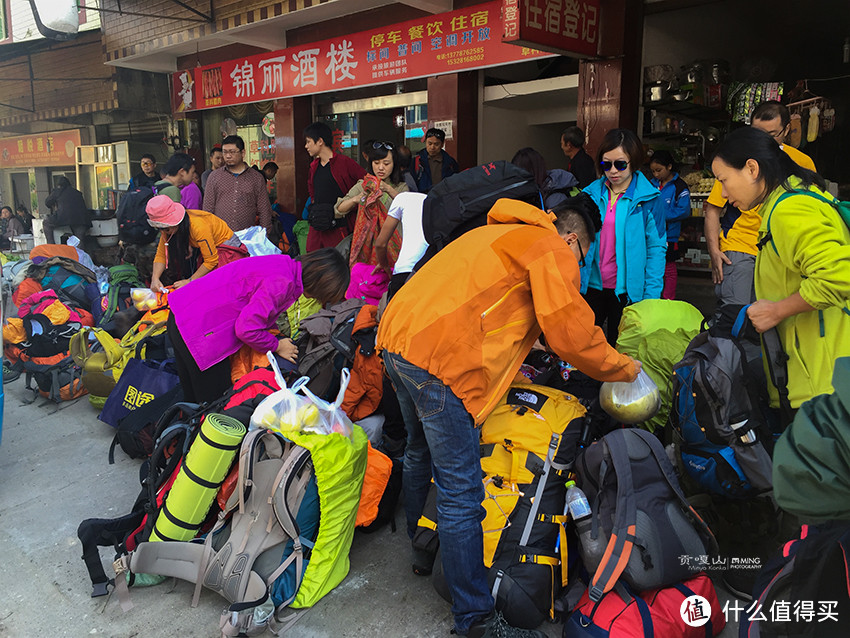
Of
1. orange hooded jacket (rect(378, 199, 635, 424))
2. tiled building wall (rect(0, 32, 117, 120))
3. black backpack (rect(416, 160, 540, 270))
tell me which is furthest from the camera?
tiled building wall (rect(0, 32, 117, 120))

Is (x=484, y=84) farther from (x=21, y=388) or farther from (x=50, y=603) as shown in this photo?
(x=50, y=603)

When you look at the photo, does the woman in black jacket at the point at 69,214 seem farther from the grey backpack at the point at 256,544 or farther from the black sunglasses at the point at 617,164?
the black sunglasses at the point at 617,164

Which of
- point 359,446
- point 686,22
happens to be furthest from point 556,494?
point 686,22

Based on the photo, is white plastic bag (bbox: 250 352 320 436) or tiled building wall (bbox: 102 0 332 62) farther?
tiled building wall (bbox: 102 0 332 62)

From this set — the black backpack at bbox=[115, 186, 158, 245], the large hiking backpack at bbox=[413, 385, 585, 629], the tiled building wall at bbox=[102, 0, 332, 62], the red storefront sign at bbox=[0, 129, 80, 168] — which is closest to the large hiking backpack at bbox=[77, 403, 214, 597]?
the large hiking backpack at bbox=[413, 385, 585, 629]

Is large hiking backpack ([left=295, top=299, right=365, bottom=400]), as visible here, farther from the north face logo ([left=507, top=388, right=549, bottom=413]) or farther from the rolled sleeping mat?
Result: the north face logo ([left=507, top=388, right=549, bottom=413])

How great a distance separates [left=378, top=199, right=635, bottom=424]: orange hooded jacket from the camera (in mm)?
2111

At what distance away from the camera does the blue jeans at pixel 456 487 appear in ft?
7.24

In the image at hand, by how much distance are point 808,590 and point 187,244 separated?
4.69 m

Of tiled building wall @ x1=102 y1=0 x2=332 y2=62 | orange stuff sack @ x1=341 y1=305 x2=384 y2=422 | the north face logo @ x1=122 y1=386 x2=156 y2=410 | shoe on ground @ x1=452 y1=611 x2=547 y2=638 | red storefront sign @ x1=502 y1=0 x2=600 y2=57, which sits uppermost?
tiled building wall @ x1=102 y1=0 x2=332 y2=62

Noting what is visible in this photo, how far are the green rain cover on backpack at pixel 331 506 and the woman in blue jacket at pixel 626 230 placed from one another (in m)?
1.98

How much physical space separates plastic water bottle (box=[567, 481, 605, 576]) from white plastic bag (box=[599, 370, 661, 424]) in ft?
1.19

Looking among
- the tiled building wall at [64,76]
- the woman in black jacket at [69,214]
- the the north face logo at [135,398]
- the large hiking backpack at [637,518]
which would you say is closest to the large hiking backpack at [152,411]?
the the north face logo at [135,398]

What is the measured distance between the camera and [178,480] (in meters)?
2.68
